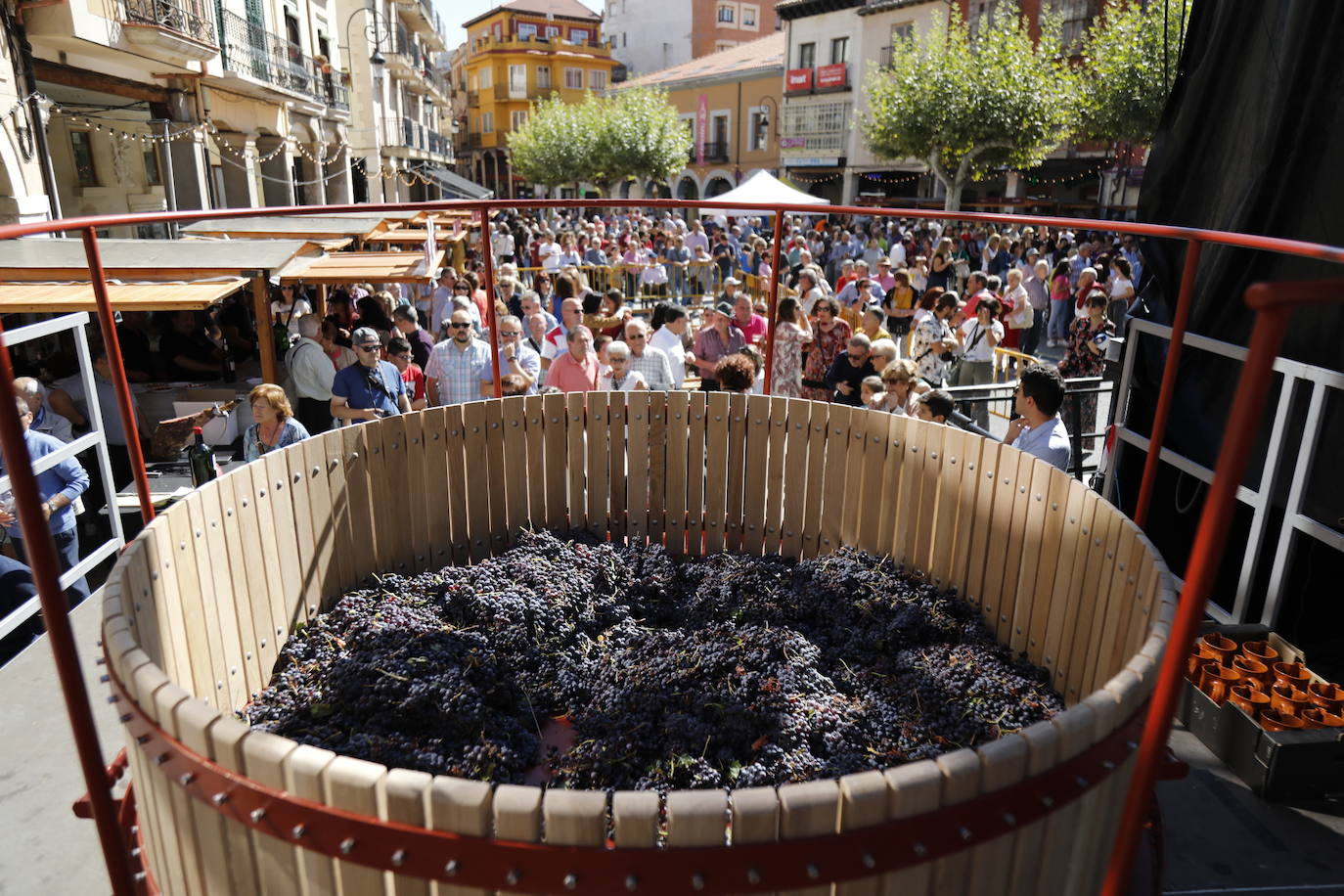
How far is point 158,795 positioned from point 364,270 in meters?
8.21

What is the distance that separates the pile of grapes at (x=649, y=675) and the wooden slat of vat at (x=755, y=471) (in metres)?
0.48

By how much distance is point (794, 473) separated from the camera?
4.93m

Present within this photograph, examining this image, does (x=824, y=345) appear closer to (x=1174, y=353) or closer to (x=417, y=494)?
(x=417, y=494)

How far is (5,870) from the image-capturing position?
2.92 meters

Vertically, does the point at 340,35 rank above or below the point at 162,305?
above

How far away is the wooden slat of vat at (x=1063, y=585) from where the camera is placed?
3.57 metres

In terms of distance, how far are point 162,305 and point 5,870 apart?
5105 millimetres

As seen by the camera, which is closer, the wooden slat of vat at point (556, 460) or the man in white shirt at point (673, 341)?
the wooden slat of vat at point (556, 460)

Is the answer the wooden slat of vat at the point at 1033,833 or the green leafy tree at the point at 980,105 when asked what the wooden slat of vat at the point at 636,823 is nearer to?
the wooden slat of vat at the point at 1033,833

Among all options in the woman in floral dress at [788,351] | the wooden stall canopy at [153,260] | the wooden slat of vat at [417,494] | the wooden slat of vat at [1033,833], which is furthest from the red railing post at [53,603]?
the wooden stall canopy at [153,260]

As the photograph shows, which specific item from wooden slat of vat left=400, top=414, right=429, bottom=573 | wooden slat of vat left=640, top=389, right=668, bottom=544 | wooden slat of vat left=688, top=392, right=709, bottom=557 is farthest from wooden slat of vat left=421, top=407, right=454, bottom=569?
wooden slat of vat left=688, top=392, right=709, bottom=557

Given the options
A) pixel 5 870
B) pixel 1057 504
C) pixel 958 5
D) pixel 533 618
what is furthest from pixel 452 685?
pixel 958 5

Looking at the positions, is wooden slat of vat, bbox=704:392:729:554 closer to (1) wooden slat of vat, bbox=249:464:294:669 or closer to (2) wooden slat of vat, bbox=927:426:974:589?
(2) wooden slat of vat, bbox=927:426:974:589

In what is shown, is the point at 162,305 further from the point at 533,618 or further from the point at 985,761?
the point at 985,761
